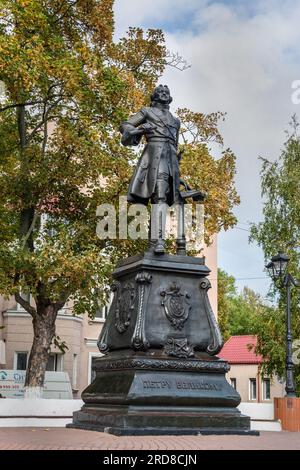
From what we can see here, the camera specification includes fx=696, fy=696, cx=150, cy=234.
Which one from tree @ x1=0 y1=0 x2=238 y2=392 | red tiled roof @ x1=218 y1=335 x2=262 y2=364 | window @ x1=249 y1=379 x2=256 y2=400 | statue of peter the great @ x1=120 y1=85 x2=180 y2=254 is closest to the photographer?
statue of peter the great @ x1=120 y1=85 x2=180 y2=254

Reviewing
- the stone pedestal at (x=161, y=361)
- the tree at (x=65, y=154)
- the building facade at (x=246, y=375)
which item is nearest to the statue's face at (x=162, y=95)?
the stone pedestal at (x=161, y=361)

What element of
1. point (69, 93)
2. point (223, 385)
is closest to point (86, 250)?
point (69, 93)

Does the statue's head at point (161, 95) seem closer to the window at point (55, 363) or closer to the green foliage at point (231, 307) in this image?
the window at point (55, 363)

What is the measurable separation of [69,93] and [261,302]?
1257 cm

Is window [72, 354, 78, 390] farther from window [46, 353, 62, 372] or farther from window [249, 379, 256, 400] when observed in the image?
window [249, 379, 256, 400]

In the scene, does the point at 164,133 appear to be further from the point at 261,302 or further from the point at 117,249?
the point at 261,302

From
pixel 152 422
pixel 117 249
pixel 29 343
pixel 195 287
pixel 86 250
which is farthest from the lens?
pixel 29 343

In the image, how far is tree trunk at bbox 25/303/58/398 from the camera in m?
18.6

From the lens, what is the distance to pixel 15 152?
67.2 feet

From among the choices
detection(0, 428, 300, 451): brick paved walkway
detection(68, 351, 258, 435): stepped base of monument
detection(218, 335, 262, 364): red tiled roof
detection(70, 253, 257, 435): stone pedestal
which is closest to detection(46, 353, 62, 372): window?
detection(218, 335, 262, 364): red tiled roof

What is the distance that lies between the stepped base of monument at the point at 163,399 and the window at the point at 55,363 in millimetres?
21176

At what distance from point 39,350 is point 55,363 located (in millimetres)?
12025

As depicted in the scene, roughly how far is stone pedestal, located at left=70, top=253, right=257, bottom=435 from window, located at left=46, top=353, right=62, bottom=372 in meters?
20.7
